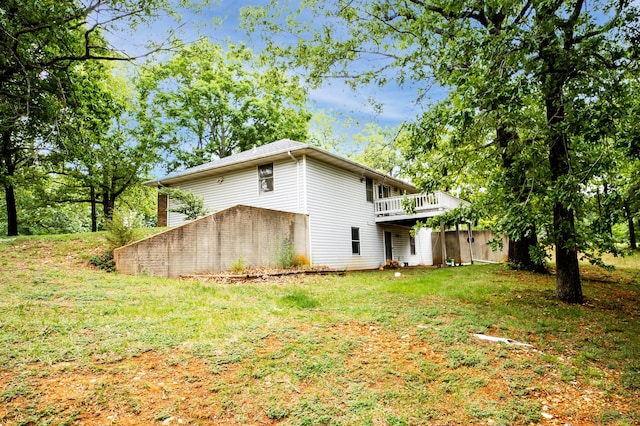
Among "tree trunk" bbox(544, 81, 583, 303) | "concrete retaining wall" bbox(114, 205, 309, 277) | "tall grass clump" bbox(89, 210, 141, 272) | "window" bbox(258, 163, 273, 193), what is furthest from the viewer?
"window" bbox(258, 163, 273, 193)

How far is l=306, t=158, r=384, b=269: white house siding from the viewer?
44.1ft

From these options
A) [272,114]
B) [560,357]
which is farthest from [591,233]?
[272,114]

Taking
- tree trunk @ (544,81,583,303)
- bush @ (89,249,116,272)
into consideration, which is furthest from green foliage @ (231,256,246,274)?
tree trunk @ (544,81,583,303)

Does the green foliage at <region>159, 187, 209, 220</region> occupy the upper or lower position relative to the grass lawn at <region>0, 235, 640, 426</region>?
upper

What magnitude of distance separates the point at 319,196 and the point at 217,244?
5102 millimetres

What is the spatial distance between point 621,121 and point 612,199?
102 centimetres

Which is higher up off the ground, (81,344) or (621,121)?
(621,121)

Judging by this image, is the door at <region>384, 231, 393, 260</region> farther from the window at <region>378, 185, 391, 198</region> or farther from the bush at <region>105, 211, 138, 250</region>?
the bush at <region>105, 211, 138, 250</region>

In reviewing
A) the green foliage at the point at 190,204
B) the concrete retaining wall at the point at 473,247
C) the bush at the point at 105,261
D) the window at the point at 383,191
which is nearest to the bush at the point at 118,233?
the bush at the point at 105,261

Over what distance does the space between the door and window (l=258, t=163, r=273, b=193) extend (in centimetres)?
713

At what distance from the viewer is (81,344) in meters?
3.61

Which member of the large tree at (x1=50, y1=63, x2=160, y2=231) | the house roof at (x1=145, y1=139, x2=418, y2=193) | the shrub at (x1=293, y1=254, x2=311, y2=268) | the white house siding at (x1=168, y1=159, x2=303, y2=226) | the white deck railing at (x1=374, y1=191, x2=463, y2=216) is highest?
the large tree at (x1=50, y1=63, x2=160, y2=231)

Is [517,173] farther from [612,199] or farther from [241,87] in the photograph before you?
[241,87]

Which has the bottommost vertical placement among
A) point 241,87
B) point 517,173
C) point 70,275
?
point 70,275
